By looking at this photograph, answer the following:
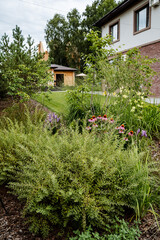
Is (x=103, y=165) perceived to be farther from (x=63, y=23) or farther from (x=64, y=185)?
(x=63, y=23)

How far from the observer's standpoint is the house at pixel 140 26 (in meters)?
10.1

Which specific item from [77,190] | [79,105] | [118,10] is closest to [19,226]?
[77,190]

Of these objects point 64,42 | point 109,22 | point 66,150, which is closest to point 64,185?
point 66,150

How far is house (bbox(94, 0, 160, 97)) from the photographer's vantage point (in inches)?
397

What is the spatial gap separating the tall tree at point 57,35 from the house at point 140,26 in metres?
17.9

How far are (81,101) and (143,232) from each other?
10.5ft

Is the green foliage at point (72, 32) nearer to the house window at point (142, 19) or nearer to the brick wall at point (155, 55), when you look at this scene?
the house window at point (142, 19)

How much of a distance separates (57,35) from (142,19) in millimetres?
21858

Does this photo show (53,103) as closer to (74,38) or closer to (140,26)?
(140,26)

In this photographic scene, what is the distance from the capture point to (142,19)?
36.8 ft

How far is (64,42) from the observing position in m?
30.9

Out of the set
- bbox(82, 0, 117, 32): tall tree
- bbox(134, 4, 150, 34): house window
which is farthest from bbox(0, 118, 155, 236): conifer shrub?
bbox(82, 0, 117, 32): tall tree

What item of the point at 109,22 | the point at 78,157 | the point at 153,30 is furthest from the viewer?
the point at 109,22

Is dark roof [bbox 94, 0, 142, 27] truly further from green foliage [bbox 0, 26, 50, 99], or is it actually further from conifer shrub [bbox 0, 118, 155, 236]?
conifer shrub [bbox 0, 118, 155, 236]
